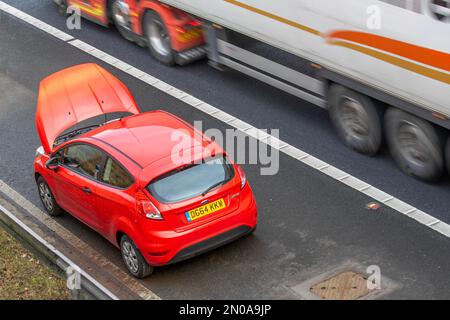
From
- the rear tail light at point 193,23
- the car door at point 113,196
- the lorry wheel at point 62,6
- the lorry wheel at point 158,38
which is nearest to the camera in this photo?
the car door at point 113,196

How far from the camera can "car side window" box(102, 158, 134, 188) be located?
1195 centimetres

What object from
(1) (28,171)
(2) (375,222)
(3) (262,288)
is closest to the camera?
(3) (262,288)

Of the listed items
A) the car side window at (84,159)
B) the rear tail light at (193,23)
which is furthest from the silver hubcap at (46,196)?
the rear tail light at (193,23)

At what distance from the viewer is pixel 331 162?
14.6 metres

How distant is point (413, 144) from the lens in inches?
537

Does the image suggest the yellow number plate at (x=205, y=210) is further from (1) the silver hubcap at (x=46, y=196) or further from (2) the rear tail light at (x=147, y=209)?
(1) the silver hubcap at (x=46, y=196)

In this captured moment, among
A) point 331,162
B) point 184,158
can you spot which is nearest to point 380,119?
point 331,162

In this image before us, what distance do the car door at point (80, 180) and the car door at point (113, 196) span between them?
0.14 meters

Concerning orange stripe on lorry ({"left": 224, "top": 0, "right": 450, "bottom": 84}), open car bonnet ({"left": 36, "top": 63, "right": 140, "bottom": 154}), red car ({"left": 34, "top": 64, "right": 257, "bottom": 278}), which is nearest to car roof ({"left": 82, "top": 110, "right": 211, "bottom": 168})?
red car ({"left": 34, "top": 64, "right": 257, "bottom": 278})

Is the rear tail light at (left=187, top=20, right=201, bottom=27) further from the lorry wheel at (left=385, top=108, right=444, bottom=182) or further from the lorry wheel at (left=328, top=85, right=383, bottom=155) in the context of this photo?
the lorry wheel at (left=385, top=108, right=444, bottom=182)

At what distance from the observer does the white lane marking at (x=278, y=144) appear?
13047mm

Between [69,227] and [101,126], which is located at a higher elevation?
[101,126]
